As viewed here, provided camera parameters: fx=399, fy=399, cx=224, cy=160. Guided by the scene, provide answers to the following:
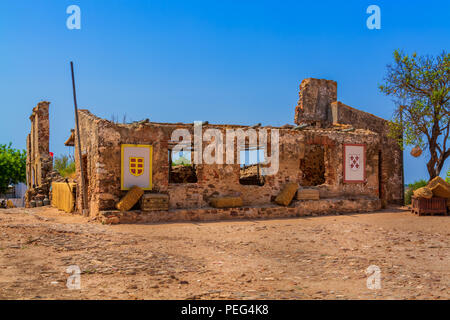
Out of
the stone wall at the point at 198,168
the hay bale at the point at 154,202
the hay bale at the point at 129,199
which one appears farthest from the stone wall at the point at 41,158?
the hay bale at the point at 154,202

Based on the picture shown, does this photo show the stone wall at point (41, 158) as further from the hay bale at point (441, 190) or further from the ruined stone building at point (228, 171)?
the hay bale at point (441, 190)

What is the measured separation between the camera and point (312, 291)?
474cm

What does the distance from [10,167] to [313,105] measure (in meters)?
25.3

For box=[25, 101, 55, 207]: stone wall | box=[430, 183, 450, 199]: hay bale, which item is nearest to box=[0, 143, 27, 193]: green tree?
box=[25, 101, 55, 207]: stone wall

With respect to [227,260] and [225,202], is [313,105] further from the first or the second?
[227,260]

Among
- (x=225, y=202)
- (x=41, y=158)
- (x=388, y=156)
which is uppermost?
(x=41, y=158)

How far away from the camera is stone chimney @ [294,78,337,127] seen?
65.6 ft

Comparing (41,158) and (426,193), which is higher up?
(41,158)

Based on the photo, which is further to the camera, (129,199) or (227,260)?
(129,199)

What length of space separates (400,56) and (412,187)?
6.44 meters

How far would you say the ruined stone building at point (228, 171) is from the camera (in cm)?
1152

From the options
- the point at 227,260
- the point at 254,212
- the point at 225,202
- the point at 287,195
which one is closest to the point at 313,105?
the point at 287,195

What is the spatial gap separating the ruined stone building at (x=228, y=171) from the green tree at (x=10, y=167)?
20982mm

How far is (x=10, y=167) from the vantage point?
3231 centimetres
